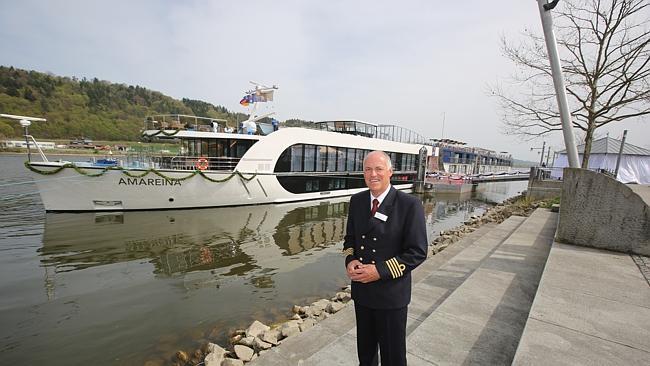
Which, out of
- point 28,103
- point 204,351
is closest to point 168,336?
point 204,351

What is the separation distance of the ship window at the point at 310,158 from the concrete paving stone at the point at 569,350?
42.1 feet

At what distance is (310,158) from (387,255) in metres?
13.3

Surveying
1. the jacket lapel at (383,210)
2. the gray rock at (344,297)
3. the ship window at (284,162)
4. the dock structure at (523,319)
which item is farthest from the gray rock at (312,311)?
the ship window at (284,162)

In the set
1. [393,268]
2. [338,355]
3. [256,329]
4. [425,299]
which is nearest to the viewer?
[393,268]

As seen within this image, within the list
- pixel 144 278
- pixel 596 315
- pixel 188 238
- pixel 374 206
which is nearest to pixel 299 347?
pixel 374 206

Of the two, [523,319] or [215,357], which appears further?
[215,357]

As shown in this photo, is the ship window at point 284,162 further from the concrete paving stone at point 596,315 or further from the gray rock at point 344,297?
the concrete paving stone at point 596,315

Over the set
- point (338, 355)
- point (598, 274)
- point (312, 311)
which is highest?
point (598, 274)

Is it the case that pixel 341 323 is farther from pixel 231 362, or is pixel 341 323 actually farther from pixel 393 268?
pixel 393 268

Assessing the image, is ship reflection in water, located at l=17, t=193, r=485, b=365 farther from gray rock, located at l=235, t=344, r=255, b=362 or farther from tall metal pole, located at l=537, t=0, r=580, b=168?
tall metal pole, located at l=537, t=0, r=580, b=168

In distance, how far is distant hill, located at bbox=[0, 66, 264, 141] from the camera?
66.6m

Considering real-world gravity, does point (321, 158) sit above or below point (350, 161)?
above

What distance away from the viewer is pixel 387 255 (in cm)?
184

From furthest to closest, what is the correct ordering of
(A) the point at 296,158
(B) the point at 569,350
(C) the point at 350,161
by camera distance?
(C) the point at 350,161, (A) the point at 296,158, (B) the point at 569,350
